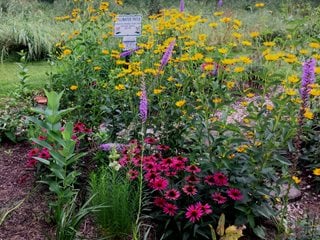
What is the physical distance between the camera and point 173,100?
328cm

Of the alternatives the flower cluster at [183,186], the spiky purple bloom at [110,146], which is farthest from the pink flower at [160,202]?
the spiky purple bloom at [110,146]

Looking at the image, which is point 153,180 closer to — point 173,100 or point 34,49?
point 173,100

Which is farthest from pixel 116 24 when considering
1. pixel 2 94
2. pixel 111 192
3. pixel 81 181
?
pixel 111 192

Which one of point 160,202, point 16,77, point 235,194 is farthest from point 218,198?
point 16,77

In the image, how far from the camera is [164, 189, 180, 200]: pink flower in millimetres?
2668

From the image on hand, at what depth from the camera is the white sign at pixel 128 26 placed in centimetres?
475

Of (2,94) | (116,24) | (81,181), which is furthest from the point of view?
(2,94)

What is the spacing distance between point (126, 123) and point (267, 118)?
102 centimetres

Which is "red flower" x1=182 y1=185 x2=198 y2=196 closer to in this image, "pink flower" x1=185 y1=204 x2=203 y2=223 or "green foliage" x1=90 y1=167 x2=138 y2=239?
"pink flower" x1=185 y1=204 x2=203 y2=223

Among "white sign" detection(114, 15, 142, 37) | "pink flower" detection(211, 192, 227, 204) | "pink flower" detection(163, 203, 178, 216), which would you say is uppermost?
"white sign" detection(114, 15, 142, 37)

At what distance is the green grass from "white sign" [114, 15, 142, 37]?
1099 mm

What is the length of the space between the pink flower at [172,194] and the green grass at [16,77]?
2.88 meters

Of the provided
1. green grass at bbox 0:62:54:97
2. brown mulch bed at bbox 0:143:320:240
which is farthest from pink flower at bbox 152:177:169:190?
green grass at bbox 0:62:54:97

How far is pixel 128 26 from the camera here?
15.7 ft
